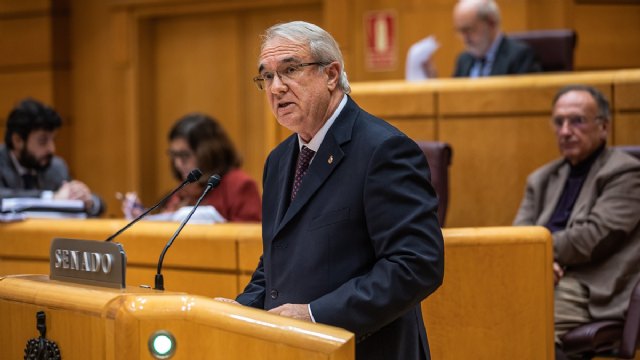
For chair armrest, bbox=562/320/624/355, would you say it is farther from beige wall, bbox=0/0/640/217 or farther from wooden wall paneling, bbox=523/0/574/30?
beige wall, bbox=0/0/640/217

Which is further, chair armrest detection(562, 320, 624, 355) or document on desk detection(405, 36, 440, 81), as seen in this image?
document on desk detection(405, 36, 440, 81)

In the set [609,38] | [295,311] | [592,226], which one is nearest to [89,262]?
[295,311]

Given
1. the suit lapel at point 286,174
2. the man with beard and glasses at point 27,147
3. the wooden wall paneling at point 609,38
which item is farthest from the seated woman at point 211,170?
the wooden wall paneling at point 609,38

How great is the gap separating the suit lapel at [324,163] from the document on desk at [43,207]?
2218mm

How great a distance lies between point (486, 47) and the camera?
17.5 feet

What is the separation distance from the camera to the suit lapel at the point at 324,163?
208 centimetres

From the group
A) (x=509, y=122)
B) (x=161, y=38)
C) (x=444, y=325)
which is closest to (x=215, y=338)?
(x=444, y=325)

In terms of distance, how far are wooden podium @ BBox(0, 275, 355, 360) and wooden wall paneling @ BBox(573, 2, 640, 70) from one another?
515cm

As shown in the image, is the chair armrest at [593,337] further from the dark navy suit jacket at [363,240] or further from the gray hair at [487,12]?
the gray hair at [487,12]

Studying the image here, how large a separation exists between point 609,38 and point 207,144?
320 cm

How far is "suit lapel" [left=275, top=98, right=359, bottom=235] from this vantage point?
2078 mm

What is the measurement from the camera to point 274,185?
2.29m

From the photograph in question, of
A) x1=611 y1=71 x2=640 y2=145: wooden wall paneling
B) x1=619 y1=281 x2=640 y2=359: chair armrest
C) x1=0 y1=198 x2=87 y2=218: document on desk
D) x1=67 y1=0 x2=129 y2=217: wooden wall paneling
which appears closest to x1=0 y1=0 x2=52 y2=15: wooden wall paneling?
x1=67 y1=0 x2=129 y2=217: wooden wall paneling

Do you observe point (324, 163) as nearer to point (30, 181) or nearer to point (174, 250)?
point (174, 250)
